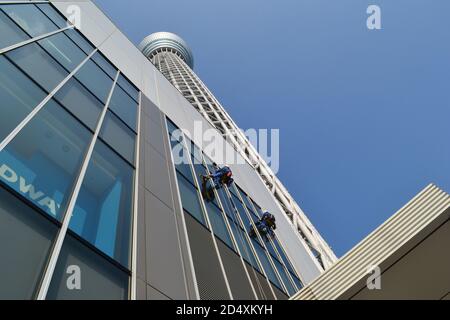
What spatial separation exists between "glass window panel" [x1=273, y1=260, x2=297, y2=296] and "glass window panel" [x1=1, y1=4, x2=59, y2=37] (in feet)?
40.3

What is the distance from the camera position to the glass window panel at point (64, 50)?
1138cm

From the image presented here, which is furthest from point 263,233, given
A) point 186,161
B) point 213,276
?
point 213,276

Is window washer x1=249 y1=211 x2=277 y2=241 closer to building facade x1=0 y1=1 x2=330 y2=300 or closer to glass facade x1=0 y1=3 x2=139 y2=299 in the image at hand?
building facade x1=0 y1=1 x2=330 y2=300

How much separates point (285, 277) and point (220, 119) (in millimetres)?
48699

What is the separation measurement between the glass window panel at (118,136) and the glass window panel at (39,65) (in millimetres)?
1681

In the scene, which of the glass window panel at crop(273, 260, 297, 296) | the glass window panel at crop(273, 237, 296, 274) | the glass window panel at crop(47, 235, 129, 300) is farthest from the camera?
the glass window panel at crop(273, 237, 296, 274)

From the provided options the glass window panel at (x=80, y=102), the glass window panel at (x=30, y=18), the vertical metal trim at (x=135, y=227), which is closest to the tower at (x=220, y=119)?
the glass window panel at (x=30, y=18)

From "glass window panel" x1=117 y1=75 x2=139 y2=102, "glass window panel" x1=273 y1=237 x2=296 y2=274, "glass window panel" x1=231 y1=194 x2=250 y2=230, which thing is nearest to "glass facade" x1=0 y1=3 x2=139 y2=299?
"glass window panel" x1=117 y1=75 x2=139 y2=102

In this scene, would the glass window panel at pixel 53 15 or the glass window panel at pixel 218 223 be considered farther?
the glass window panel at pixel 53 15

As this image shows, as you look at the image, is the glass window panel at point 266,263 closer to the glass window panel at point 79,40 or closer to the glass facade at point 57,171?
the glass facade at point 57,171

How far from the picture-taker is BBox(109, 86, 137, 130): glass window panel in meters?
12.7

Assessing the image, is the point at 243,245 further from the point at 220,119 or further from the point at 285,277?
the point at 220,119

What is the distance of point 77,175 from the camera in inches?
304

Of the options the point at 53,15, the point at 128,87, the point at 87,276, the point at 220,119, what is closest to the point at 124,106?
the point at 128,87
